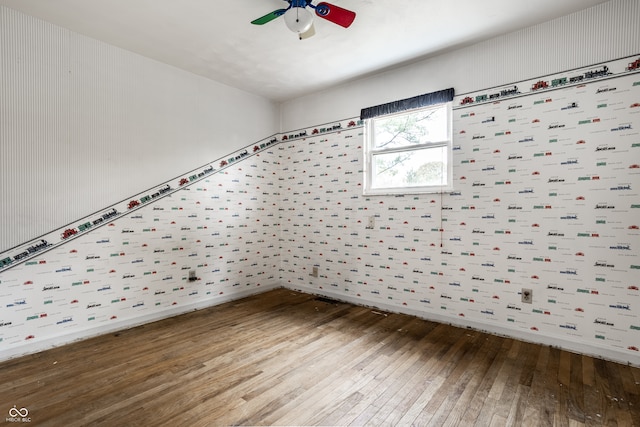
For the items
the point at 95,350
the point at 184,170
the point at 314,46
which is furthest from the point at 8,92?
the point at 314,46

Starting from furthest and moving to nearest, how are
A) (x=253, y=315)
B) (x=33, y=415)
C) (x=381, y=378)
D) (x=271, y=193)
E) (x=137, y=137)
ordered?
1. (x=271, y=193)
2. (x=253, y=315)
3. (x=137, y=137)
4. (x=381, y=378)
5. (x=33, y=415)

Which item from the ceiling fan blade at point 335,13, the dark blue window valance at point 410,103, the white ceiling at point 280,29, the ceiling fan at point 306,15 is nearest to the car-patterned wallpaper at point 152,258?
the white ceiling at point 280,29

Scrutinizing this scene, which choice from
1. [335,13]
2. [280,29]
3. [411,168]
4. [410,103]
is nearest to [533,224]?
[411,168]

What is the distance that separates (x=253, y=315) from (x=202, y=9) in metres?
3.14

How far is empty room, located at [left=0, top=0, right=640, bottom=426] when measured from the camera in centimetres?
210

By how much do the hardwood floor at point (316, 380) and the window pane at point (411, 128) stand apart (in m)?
2.14

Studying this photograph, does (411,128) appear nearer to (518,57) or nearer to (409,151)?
(409,151)

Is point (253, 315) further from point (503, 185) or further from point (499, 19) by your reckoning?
point (499, 19)

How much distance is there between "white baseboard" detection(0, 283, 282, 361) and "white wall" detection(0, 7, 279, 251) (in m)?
0.91

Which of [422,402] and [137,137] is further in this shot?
[137,137]

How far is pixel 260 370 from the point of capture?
233 centimetres

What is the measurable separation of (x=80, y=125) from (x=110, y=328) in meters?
2.06

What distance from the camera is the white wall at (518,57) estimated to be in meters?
2.44

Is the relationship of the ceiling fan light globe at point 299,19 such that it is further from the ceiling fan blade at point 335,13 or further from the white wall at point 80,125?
the white wall at point 80,125
